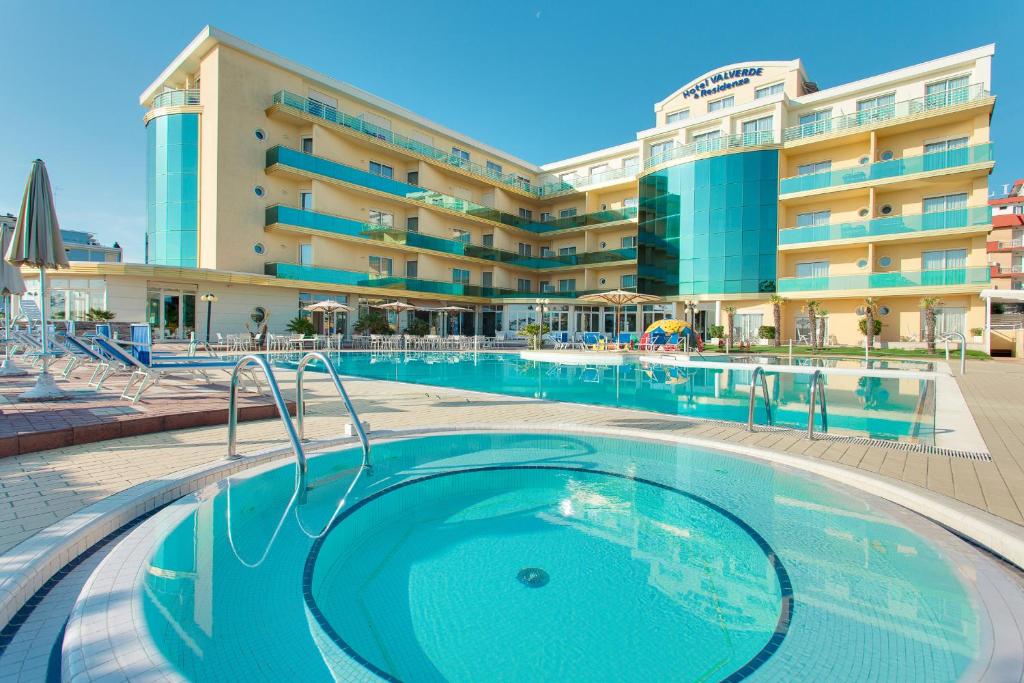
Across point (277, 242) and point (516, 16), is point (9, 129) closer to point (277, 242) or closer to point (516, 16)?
point (277, 242)

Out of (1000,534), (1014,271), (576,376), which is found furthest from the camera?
(1014,271)

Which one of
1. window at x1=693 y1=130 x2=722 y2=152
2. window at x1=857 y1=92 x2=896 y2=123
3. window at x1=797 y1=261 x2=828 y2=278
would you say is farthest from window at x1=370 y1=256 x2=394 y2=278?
window at x1=857 y1=92 x2=896 y2=123

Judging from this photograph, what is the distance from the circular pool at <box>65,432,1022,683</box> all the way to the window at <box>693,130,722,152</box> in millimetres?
27433

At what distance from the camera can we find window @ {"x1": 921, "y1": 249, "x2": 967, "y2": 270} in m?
22.1

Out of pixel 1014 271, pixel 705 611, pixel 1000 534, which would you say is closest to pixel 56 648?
pixel 705 611

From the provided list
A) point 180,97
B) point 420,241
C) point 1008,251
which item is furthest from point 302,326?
point 1008,251

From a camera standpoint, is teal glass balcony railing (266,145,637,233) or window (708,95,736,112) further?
window (708,95,736,112)

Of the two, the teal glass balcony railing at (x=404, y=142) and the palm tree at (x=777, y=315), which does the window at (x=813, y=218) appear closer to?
the palm tree at (x=777, y=315)

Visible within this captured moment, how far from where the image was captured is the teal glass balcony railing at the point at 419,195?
23.5 metres

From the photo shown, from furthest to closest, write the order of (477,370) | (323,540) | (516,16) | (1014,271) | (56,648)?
(1014,271)
(516,16)
(477,370)
(323,540)
(56,648)

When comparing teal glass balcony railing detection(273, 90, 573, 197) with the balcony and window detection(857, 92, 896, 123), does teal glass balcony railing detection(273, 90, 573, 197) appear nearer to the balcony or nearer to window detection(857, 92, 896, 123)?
the balcony

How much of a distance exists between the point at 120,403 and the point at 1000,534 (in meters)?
8.65

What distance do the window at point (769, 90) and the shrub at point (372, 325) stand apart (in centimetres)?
2510

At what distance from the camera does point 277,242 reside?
2386 centimetres
